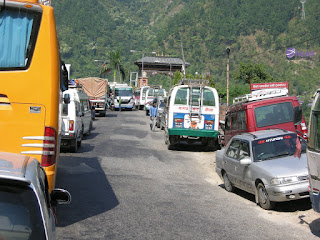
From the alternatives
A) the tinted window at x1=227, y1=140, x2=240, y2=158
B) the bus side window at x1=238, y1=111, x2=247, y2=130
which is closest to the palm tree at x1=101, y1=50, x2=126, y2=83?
the bus side window at x1=238, y1=111, x2=247, y2=130

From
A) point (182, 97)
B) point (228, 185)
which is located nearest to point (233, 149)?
point (228, 185)

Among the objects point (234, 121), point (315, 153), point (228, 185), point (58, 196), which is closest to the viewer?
point (58, 196)

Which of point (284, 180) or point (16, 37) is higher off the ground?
point (16, 37)

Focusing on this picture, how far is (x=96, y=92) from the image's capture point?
42.5m

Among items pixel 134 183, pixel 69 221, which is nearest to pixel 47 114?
pixel 69 221

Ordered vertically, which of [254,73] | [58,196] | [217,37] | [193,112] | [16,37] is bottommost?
[58,196]

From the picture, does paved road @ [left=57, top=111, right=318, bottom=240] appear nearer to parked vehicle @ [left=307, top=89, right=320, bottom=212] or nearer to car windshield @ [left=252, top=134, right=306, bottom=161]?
parked vehicle @ [left=307, top=89, right=320, bottom=212]

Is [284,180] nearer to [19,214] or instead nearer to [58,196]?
[58,196]

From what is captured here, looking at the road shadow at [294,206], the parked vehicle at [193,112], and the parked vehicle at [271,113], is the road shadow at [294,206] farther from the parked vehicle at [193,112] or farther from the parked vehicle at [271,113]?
the parked vehicle at [193,112]

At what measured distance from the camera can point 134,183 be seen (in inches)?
489

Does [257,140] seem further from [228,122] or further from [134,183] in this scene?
[228,122]

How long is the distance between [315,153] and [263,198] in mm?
2725

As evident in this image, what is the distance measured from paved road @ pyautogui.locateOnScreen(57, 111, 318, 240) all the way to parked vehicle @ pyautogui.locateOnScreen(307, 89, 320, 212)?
73 cm

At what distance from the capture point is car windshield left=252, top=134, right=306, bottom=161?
1150cm
